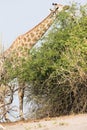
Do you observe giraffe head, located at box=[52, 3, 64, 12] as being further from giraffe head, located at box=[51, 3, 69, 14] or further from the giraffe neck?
the giraffe neck

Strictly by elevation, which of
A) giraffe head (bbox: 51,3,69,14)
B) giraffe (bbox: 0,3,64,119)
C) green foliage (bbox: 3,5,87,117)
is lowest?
green foliage (bbox: 3,5,87,117)

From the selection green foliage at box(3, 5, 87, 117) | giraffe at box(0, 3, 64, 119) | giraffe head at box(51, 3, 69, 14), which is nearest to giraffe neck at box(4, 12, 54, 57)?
giraffe at box(0, 3, 64, 119)

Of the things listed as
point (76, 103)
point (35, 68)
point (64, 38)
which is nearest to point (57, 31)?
point (64, 38)

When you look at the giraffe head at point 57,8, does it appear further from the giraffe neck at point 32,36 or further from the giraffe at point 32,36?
the giraffe neck at point 32,36

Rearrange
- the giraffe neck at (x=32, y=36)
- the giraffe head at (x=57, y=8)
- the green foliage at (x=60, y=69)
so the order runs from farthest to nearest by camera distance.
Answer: the giraffe neck at (x=32, y=36), the giraffe head at (x=57, y=8), the green foliage at (x=60, y=69)

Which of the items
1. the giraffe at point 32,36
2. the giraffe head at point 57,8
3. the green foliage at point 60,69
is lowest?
the green foliage at point 60,69

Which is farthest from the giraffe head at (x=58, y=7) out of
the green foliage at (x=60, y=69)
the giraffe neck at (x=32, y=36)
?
the green foliage at (x=60, y=69)

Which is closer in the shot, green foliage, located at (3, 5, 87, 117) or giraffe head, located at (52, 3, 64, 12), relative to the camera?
green foliage, located at (3, 5, 87, 117)

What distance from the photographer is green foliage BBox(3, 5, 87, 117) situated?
1405 cm

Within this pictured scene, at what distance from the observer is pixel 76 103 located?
14.6m

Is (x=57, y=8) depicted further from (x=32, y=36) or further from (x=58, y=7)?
(x=32, y=36)

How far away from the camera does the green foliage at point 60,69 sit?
14055 millimetres

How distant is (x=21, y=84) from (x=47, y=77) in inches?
39.1

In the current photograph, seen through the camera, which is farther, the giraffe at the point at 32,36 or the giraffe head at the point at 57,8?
the giraffe head at the point at 57,8
